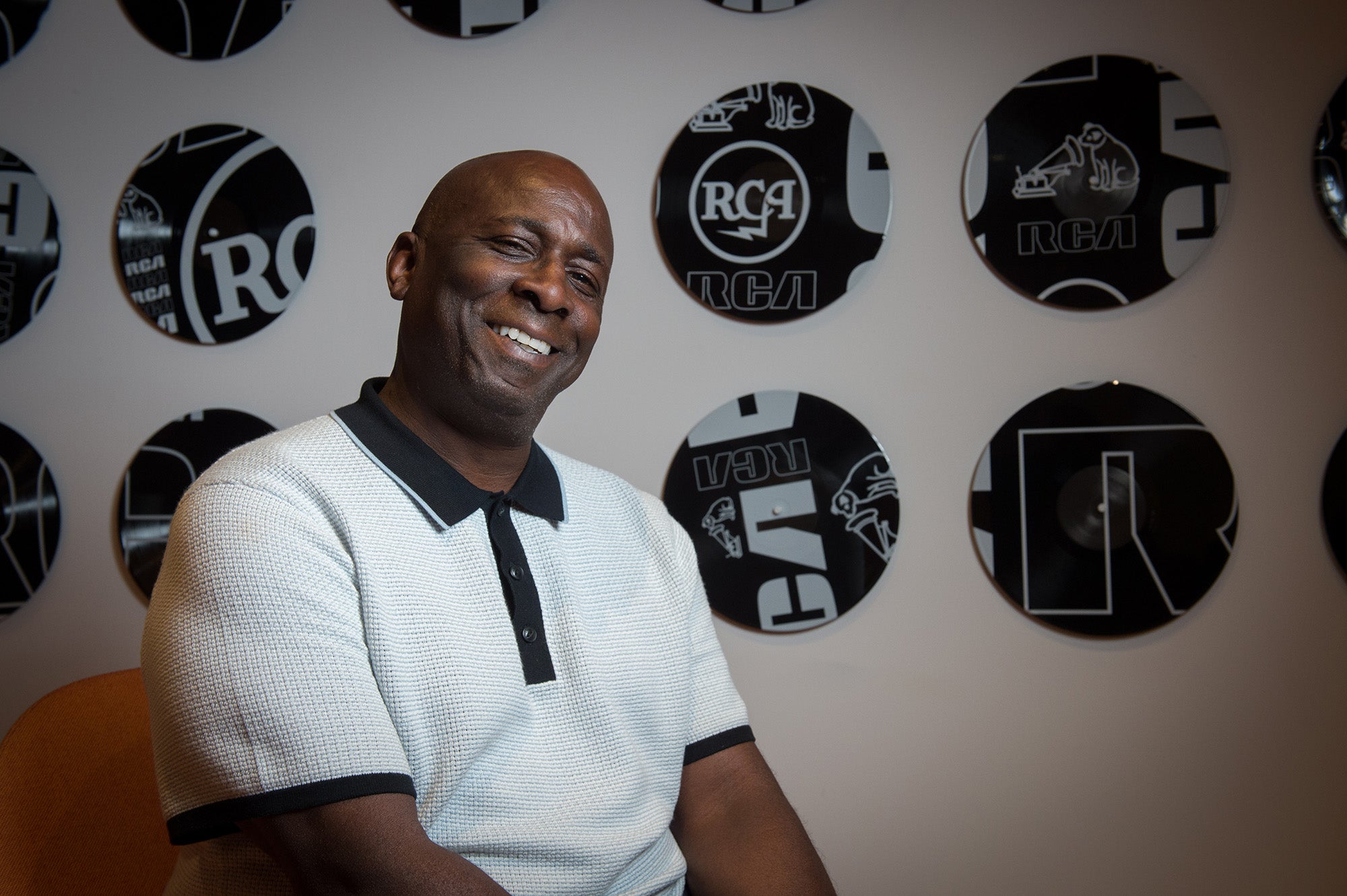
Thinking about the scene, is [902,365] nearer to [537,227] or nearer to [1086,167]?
[1086,167]

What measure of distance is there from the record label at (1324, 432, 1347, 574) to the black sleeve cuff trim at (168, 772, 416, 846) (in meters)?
1.68

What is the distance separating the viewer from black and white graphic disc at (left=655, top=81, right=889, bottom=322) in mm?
1824

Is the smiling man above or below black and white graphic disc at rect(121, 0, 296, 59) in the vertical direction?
below

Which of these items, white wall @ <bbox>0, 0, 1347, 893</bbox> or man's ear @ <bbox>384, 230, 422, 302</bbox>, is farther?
white wall @ <bbox>0, 0, 1347, 893</bbox>

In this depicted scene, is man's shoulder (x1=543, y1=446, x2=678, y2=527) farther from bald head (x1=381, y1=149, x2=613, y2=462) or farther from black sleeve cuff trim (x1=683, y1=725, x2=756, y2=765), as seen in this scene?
black sleeve cuff trim (x1=683, y1=725, x2=756, y2=765)

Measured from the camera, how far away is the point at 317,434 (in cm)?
115

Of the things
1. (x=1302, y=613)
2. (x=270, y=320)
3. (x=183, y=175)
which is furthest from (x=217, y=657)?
(x=1302, y=613)

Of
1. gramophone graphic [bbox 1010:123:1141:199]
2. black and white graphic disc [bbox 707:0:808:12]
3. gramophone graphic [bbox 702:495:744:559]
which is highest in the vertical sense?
black and white graphic disc [bbox 707:0:808:12]

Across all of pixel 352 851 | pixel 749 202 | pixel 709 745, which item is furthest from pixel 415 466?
pixel 749 202

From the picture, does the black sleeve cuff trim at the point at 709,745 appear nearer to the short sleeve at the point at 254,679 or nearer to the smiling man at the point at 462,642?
the smiling man at the point at 462,642

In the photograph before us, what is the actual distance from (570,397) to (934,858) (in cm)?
Answer: 115

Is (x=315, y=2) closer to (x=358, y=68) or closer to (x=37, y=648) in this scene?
(x=358, y=68)

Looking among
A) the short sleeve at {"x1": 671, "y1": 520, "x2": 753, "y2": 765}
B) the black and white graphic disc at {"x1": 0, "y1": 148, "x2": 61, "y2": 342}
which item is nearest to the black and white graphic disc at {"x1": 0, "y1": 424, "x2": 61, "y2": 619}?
the black and white graphic disc at {"x1": 0, "y1": 148, "x2": 61, "y2": 342}

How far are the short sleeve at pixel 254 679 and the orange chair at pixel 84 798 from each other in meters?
0.40
